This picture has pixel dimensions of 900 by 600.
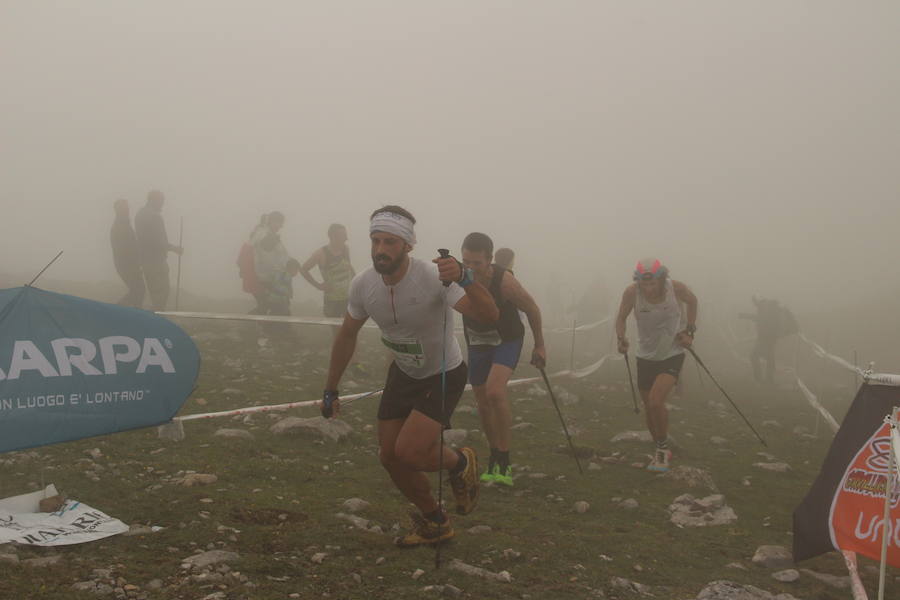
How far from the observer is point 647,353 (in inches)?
340

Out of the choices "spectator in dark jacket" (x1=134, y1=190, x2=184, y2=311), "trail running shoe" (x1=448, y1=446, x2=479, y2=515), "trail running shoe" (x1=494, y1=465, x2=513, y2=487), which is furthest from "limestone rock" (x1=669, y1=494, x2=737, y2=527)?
"spectator in dark jacket" (x1=134, y1=190, x2=184, y2=311)

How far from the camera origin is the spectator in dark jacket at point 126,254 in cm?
1357

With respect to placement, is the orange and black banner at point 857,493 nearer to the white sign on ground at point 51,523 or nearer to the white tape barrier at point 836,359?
the white tape barrier at point 836,359

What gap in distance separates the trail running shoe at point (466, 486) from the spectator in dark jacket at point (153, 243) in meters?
9.91

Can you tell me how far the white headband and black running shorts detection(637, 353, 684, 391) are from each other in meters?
4.45

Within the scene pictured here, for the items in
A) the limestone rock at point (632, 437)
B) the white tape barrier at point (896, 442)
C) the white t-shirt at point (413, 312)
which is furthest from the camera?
the limestone rock at point (632, 437)

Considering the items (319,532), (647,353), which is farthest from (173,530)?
(647,353)

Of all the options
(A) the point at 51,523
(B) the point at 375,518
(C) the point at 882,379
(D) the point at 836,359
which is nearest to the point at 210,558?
(A) the point at 51,523

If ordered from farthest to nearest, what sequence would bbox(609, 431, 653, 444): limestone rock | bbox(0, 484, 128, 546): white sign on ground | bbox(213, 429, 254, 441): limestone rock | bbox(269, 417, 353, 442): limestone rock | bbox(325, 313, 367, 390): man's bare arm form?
bbox(609, 431, 653, 444): limestone rock, bbox(269, 417, 353, 442): limestone rock, bbox(213, 429, 254, 441): limestone rock, bbox(325, 313, 367, 390): man's bare arm, bbox(0, 484, 128, 546): white sign on ground

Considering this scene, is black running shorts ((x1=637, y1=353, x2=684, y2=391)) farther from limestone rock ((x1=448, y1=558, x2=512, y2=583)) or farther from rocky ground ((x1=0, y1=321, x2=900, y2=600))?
limestone rock ((x1=448, y1=558, x2=512, y2=583))

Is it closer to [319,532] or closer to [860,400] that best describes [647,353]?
[860,400]

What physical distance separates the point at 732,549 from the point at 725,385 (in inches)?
495

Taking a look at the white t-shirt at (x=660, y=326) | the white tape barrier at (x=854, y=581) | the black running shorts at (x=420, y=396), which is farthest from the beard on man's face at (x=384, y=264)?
the white t-shirt at (x=660, y=326)

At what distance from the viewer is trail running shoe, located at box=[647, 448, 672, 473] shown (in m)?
8.04
